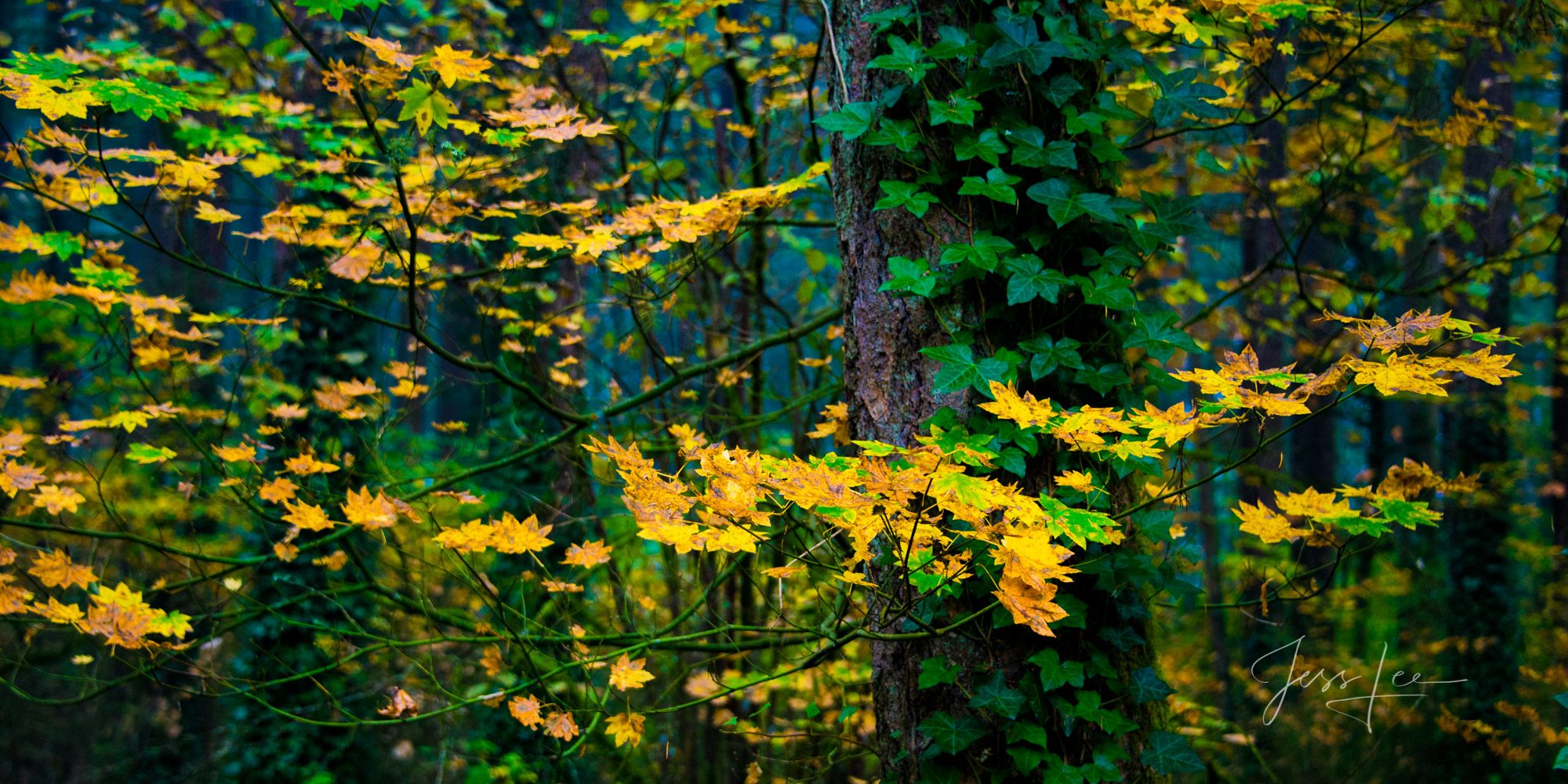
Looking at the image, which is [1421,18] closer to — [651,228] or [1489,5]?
[1489,5]

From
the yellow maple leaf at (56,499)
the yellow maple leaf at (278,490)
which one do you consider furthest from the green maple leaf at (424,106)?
the yellow maple leaf at (56,499)

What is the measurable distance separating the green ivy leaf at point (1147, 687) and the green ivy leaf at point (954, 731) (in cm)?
41

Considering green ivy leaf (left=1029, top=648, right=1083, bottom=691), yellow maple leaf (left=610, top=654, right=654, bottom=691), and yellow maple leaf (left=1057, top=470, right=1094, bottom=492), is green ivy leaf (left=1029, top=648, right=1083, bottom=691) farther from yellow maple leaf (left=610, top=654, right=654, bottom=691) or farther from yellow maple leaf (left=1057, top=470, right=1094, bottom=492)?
yellow maple leaf (left=610, top=654, right=654, bottom=691)

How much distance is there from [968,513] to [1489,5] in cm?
442

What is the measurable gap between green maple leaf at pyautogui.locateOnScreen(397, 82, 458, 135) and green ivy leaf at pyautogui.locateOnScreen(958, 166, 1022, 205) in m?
1.38

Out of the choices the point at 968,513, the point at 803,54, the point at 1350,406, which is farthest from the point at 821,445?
the point at 1350,406

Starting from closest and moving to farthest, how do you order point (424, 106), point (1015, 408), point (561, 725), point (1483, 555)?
point (1015, 408), point (424, 106), point (561, 725), point (1483, 555)

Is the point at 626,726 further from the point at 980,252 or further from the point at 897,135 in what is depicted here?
the point at 897,135

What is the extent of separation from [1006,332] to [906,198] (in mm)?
435

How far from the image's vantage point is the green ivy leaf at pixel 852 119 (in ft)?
7.13

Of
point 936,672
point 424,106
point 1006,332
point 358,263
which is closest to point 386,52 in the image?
point 424,106

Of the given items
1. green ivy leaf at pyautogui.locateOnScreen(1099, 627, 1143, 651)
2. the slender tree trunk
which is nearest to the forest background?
green ivy leaf at pyautogui.locateOnScreen(1099, 627, 1143, 651)

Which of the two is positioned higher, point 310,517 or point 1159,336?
point 1159,336

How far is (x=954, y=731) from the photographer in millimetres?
2049
